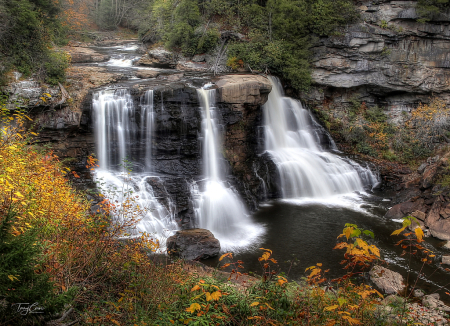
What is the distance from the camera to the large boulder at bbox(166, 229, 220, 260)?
28.3ft

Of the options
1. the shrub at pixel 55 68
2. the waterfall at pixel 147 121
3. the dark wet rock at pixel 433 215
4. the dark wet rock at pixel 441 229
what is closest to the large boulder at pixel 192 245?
the waterfall at pixel 147 121

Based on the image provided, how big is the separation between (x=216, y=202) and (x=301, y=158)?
5.87m

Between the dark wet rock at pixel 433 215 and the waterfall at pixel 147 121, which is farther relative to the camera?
the waterfall at pixel 147 121

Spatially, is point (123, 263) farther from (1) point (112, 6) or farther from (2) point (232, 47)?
(1) point (112, 6)

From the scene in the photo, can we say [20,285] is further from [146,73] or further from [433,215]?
[146,73]

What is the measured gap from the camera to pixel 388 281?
7801mm

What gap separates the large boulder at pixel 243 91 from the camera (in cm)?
1370

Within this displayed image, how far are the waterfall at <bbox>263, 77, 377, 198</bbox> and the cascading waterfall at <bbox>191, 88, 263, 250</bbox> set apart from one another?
3.06m

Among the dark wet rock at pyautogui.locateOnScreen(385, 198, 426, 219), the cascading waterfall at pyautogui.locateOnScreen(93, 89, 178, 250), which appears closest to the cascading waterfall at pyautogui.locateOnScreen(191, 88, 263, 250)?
the cascading waterfall at pyautogui.locateOnScreen(93, 89, 178, 250)

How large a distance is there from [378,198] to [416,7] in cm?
1167

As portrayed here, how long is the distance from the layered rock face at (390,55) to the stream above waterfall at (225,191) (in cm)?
579

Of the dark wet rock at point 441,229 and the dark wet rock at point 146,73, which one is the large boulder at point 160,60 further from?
the dark wet rock at point 441,229

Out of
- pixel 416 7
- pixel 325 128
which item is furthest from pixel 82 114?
pixel 416 7

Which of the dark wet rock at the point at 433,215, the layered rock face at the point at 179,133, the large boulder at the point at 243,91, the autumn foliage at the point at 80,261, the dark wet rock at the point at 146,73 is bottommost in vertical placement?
the dark wet rock at the point at 433,215
